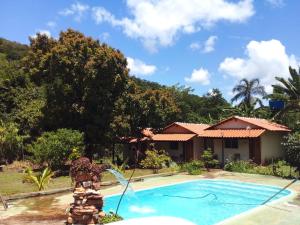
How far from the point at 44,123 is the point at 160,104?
8879mm

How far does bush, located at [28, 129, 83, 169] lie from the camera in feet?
79.5

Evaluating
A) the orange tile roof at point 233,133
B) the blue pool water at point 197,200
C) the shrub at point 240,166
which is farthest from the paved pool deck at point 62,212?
the orange tile roof at point 233,133

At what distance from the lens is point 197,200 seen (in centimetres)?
1861

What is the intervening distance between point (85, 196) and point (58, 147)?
41.4 feet

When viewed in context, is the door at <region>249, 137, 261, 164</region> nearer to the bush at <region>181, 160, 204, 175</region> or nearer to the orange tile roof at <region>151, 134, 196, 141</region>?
the orange tile roof at <region>151, 134, 196, 141</region>

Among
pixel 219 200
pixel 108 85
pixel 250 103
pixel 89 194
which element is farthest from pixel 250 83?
pixel 89 194

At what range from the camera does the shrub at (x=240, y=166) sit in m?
27.1

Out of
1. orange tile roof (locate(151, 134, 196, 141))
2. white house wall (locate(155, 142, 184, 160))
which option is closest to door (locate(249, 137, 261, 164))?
orange tile roof (locate(151, 134, 196, 141))

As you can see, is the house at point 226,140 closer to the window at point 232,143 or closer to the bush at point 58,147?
the window at point 232,143

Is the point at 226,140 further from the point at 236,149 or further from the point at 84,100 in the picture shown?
the point at 84,100

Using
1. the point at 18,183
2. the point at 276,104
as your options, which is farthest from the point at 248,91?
the point at 18,183

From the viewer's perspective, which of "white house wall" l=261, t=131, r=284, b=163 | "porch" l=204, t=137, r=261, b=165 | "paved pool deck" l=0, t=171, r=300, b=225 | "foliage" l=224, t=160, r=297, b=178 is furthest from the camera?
"white house wall" l=261, t=131, r=284, b=163

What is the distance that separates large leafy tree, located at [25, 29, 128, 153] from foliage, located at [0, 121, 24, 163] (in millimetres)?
2723

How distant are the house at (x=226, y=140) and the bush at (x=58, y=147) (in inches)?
329
